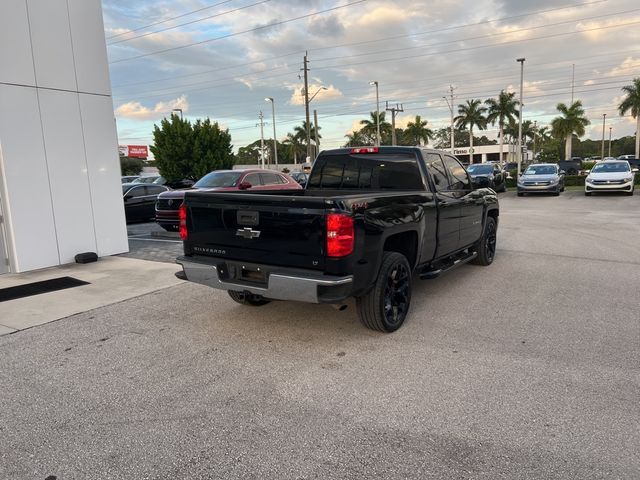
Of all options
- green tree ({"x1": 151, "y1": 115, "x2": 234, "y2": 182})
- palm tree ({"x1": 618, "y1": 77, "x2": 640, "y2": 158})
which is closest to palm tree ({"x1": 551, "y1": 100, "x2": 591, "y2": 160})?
palm tree ({"x1": 618, "y1": 77, "x2": 640, "y2": 158})

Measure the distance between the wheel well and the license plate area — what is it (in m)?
1.38

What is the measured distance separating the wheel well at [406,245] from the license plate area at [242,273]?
54.5 inches

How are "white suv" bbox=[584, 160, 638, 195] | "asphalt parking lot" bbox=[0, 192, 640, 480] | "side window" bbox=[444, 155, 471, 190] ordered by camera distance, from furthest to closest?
1. "white suv" bbox=[584, 160, 638, 195]
2. "side window" bbox=[444, 155, 471, 190]
3. "asphalt parking lot" bbox=[0, 192, 640, 480]

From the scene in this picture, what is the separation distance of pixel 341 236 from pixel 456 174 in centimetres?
346

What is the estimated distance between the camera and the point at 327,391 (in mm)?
3553

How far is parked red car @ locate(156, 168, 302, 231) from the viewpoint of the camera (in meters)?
11.6

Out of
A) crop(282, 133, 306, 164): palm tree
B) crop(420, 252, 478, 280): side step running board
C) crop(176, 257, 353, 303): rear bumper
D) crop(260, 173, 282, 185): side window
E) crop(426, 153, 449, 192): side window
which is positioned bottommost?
crop(420, 252, 478, 280): side step running board

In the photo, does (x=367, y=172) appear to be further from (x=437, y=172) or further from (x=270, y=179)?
(x=270, y=179)

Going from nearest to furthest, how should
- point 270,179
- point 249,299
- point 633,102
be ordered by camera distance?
point 249,299, point 270,179, point 633,102

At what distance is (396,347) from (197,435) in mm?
2050

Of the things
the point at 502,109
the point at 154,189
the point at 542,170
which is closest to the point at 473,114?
the point at 502,109

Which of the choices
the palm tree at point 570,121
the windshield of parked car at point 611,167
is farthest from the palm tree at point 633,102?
the windshield of parked car at point 611,167

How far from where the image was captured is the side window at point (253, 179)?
41.5 ft

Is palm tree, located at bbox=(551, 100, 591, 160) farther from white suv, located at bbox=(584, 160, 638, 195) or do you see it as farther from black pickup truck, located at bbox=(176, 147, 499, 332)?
black pickup truck, located at bbox=(176, 147, 499, 332)
